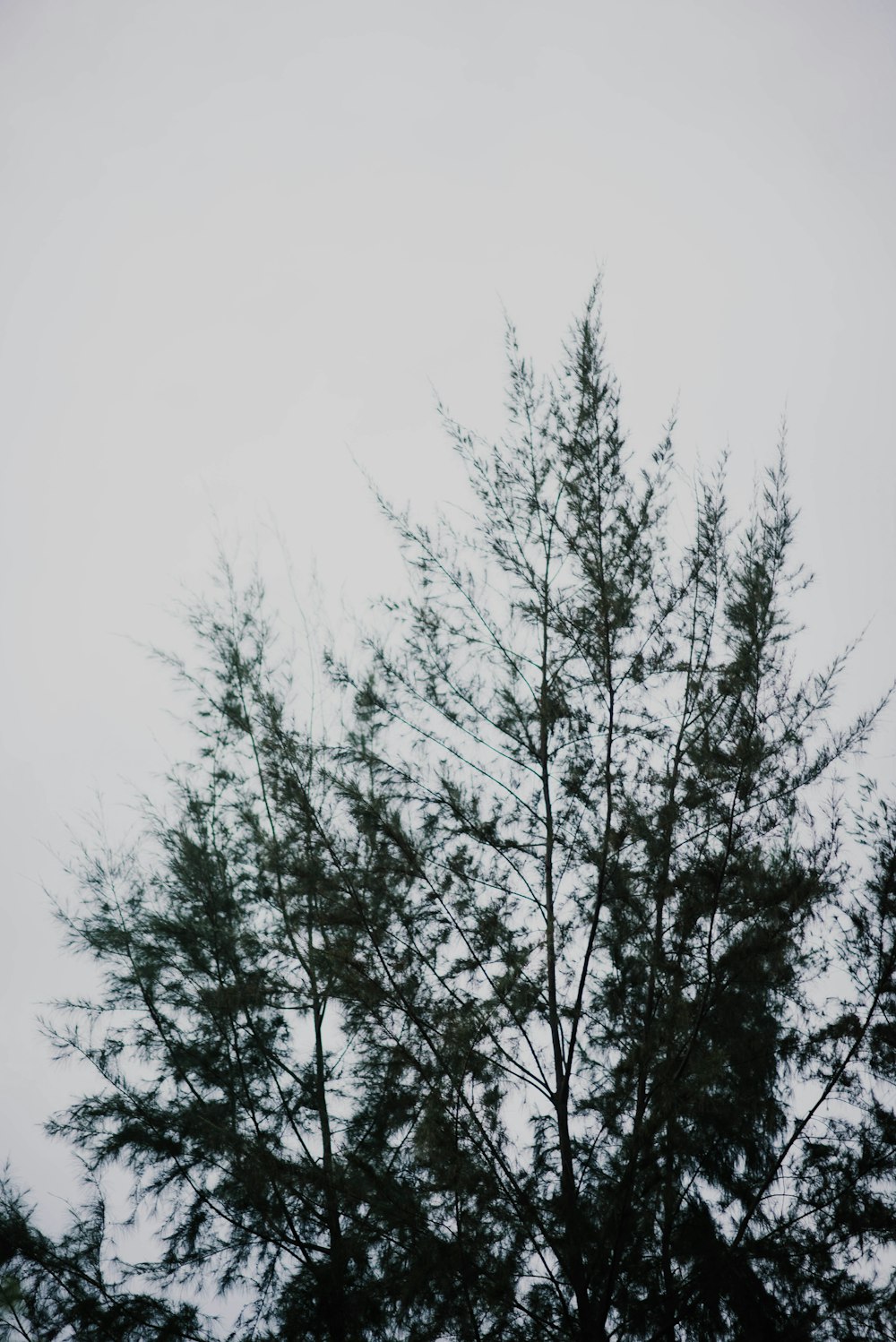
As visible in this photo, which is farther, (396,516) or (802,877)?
(396,516)

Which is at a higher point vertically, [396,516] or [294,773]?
[396,516]

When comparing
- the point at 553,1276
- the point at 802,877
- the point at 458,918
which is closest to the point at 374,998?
the point at 458,918

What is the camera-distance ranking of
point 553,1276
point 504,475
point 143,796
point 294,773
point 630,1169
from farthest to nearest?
point 143,796 → point 504,475 → point 294,773 → point 553,1276 → point 630,1169

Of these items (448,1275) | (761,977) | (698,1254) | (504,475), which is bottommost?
(448,1275)

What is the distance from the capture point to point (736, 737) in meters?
3.84

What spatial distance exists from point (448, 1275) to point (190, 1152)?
2.59m

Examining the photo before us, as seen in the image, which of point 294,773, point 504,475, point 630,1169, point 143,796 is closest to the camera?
point 630,1169

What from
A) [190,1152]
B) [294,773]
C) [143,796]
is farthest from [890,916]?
[143,796]

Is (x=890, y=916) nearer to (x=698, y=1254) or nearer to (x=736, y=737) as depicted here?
(x=736, y=737)

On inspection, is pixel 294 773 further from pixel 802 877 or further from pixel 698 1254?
pixel 698 1254

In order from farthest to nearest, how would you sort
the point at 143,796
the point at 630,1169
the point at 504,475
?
the point at 143,796 → the point at 504,475 → the point at 630,1169

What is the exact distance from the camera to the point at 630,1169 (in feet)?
10.7

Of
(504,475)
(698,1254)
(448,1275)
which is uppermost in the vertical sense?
(504,475)

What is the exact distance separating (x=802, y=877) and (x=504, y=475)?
8.99ft
